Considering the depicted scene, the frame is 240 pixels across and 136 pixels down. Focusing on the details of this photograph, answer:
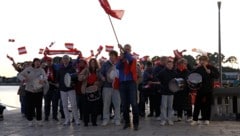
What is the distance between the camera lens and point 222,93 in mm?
16062

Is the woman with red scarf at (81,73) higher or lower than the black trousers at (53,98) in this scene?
higher

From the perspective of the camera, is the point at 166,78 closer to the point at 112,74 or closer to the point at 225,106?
the point at 112,74

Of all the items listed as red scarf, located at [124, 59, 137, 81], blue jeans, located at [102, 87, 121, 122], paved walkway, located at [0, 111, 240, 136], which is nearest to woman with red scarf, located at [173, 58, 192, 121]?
paved walkway, located at [0, 111, 240, 136]

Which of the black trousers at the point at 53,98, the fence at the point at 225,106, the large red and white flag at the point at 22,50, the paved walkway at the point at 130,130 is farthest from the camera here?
the large red and white flag at the point at 22,50

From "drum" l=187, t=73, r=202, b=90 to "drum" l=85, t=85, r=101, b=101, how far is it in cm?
247

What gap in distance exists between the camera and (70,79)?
48.4ft

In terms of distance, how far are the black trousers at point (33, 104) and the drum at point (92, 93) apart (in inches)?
50.5

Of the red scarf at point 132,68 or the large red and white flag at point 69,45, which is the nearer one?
the red scarf at point 132,68

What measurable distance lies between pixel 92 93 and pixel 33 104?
1.61 meters

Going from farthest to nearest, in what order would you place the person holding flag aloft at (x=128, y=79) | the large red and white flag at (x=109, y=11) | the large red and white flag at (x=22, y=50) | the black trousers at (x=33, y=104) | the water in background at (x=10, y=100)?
the water in background at (x=10, y=100) < the large red and white flag at (x=22, y=50) < the black trousers at (x=33, y=104) < the large red and white flag at (x=109, y=11) < the person holding flag aloft at (x=128, y=79)

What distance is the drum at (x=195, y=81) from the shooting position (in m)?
14.5

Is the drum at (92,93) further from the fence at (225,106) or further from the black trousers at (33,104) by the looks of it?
the fence at (225,106)

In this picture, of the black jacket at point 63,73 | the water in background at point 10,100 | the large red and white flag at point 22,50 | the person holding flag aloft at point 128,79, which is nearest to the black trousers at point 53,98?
the black jacket at point 63,73

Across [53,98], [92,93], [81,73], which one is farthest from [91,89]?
[53,98]
